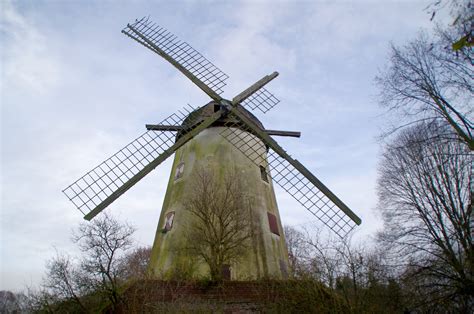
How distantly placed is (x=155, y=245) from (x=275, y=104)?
5.97 m

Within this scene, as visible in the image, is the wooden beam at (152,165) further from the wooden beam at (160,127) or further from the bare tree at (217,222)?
the bare tree at (217,222)

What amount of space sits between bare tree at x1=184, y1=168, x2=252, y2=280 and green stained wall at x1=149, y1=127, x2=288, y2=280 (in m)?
0.23

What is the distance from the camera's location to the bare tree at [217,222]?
867 cm

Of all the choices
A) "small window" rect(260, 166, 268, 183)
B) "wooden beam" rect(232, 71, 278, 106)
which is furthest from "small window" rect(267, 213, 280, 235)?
"wooden beam" rect(232, 71, 278, 106)

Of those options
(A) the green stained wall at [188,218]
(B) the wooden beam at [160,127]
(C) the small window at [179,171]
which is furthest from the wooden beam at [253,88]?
(C) the small window at [179,171]

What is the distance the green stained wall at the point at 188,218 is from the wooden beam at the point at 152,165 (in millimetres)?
338

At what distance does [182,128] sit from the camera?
11.4 m

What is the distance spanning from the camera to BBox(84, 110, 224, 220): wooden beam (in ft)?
31.3

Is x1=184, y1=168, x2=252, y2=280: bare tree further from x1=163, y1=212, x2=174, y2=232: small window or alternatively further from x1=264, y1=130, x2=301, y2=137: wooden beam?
x1=264, y1=130, x2=301, y2=137: wooden beam

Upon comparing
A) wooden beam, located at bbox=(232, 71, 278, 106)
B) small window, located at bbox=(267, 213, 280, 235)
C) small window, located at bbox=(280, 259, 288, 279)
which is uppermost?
wooden beam, located at bbox=(232, 71, 278, 106)

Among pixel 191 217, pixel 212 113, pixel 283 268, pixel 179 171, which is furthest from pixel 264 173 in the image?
pixel 283 268

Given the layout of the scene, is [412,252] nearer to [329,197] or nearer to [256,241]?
[329,197]

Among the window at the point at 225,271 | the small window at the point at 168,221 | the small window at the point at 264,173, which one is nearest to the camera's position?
the window at the point at 225,271

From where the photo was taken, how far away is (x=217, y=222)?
9219mm
